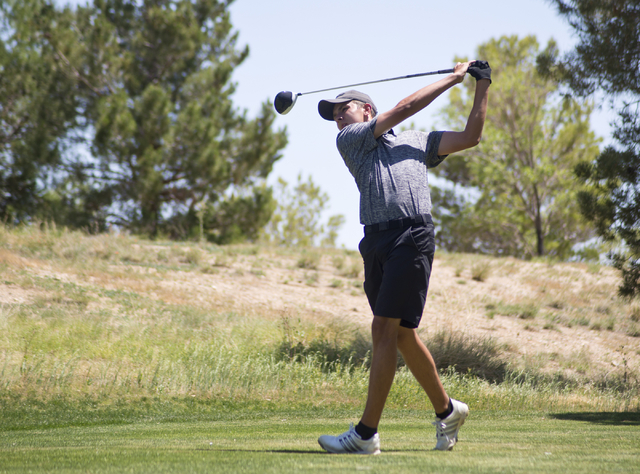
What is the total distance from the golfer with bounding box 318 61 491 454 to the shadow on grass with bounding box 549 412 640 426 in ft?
7.64

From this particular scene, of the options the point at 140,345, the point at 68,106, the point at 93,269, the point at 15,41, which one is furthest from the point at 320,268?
the point at 15,41

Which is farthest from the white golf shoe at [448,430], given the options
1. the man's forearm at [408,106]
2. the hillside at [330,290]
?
the hillside at [330,290]

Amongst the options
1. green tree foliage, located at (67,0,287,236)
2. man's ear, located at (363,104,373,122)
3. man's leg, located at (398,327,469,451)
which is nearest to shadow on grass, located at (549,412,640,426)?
man's leg, located at (398,327,469,451)

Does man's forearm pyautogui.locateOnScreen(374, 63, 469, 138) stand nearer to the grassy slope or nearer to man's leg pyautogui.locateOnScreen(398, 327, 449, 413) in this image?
man's leg pyautogui.locateOnScreen(398, 327, 449, 413)

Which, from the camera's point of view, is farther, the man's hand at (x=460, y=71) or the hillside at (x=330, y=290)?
the hillside at (x=330, y=290)

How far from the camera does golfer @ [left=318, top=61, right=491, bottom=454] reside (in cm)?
334

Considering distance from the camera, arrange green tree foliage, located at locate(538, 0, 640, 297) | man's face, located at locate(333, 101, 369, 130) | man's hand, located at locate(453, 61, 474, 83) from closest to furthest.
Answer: man's hand, located at locate(453, 61, 474, 83), man's face, located at locate(333, 101, 369, 130), green tree foliage, located at locate(538, 0, 640, 297)

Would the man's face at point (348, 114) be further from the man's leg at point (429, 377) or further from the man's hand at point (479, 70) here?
the man's leg at point (429, 377)

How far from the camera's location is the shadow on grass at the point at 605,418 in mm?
5211

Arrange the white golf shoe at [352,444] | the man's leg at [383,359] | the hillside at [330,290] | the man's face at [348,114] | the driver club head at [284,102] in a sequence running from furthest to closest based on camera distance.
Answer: the hillside at [330,290], the driver club head at [284,102], the man's face at [348,114], the man's leg at [383,359], the white golf shoe at [352,444]

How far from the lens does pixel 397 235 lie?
3.38 meters

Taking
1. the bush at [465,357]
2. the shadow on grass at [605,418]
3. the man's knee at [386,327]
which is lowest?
the bush at [465,357]

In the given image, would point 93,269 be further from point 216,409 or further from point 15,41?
point 15,41

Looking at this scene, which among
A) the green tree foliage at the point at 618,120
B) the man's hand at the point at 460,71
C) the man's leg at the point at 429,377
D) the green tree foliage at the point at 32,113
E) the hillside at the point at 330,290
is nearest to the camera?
the man's leg at the point at 429,377
